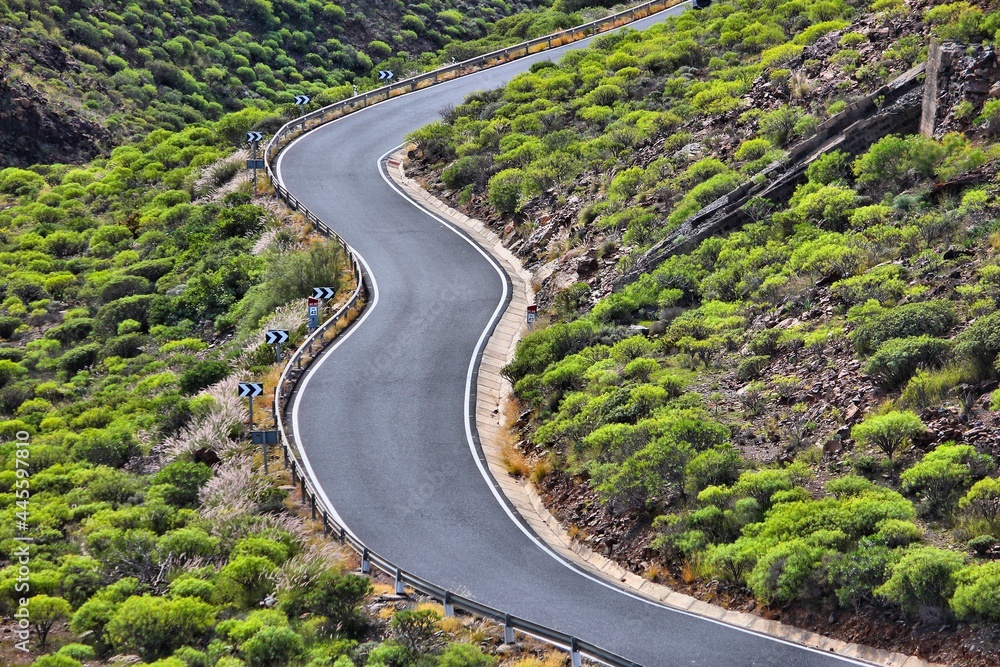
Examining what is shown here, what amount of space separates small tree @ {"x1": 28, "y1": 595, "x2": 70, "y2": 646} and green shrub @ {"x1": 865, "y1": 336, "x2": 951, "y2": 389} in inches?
555

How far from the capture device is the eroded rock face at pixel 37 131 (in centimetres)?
5312

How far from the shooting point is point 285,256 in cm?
3556

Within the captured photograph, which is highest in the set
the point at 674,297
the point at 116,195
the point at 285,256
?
the point at 116,195

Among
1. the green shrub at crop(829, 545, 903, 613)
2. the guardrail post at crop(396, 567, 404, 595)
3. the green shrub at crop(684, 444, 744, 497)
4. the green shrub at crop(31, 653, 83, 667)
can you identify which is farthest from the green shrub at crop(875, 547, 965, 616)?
the green shrub at crop(31, 653, 83, 667)

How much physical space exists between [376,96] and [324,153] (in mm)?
9188

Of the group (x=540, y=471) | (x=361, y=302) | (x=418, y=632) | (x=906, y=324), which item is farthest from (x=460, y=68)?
(x=418, y=632)

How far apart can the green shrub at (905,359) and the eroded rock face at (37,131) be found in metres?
43.4

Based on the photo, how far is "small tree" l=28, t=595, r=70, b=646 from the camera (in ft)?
59.1

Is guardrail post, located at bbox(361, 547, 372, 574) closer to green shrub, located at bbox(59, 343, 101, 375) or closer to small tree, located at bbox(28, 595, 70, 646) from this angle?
small tree, located at bbox(28, 595, 70, 646)

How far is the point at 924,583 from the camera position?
15.4 metres

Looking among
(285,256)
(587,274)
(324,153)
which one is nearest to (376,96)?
(324,153)

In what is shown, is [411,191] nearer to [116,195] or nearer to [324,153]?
[324,153]

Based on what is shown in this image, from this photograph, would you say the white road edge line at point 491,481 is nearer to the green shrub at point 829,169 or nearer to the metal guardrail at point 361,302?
the metal guardrail at point 361,302

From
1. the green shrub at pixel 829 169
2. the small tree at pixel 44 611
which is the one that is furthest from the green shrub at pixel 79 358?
the green shrub at pixel 829 169
